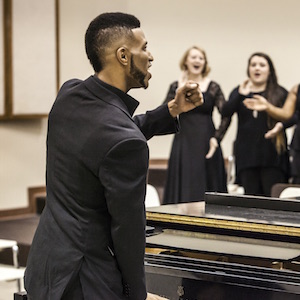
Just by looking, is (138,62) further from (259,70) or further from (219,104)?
(219,104)

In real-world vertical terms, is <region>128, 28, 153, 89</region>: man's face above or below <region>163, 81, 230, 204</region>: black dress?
above

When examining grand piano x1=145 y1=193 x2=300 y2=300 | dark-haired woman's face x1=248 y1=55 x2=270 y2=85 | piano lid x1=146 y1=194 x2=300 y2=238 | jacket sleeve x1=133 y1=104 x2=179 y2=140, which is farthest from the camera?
dark-haired woman's face x1=248 y1=55 x2=270 y2=85

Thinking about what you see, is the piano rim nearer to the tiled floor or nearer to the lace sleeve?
the tiled floor

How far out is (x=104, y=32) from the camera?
2338 millimetres

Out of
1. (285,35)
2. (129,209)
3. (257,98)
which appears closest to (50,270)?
(129,209)

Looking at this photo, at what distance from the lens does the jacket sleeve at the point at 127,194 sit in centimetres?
221

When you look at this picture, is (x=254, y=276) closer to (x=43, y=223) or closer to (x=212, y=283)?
(x=212, y=283)

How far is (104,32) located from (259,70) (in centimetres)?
448

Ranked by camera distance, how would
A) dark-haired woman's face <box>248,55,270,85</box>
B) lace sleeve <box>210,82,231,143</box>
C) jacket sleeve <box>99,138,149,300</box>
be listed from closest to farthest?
jacket sleeve <box>99,138,149,300</box> → dark-haired woman's face <box>248,55,270,85</box> → lace sleeve <box>210,82,231,143</box>

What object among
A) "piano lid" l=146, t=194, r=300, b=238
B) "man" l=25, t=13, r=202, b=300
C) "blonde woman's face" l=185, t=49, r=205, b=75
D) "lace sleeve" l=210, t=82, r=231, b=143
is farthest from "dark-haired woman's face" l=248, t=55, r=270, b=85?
"man" l=25, t=13, r=202, b=300

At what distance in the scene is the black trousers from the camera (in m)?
6.74

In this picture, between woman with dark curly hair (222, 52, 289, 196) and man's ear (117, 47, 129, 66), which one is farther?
woman with dark curly hair (222, 52, 289, 196)

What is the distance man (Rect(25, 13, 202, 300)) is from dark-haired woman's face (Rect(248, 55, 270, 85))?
14.5ft

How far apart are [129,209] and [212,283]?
2.17 feet
